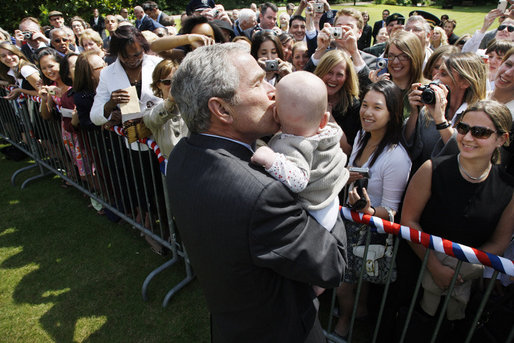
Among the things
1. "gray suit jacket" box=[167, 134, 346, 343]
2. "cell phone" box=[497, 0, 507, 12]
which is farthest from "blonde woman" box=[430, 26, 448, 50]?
"gray suit jacket" box=[167, 134, 346, 343]

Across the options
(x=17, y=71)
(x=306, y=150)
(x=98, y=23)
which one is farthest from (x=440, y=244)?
(x=98, y=23)

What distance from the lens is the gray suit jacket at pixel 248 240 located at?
127 centimetres

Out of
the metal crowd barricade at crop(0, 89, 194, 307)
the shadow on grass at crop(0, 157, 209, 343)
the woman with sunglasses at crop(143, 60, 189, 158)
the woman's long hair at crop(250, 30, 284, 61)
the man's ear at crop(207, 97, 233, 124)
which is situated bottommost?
the shadow on grass at crop(0, 157, 209, 343)

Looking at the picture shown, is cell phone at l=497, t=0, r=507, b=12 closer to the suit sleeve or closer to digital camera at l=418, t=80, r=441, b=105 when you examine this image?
digital camera at l=418, t=80, r=441, b=105

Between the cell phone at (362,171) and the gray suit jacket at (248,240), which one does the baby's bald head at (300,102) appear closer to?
the gray suit jacket at (248,240)

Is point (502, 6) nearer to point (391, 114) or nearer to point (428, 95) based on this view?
point (428, 95)

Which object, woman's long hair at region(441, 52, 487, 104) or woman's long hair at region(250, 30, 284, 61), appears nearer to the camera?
woman's long hair at region(441, 52, 487, 104)

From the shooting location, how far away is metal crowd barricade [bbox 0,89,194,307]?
374cm

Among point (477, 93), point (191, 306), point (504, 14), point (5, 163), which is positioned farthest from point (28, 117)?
point (504, 14)

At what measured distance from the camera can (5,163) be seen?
6.90m

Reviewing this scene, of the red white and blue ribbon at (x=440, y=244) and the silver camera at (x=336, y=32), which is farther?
the silver camera at (x=336, y=32)

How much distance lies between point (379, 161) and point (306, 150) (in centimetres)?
155

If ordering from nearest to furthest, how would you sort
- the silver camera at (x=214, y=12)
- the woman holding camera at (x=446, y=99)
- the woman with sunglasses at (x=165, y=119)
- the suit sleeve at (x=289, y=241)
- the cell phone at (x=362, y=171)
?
1. the suit sleeve at (x=289, y=241)
2. the cell phone at (x=362, y=171)
3. the woman holding camera at (x=446, y=99)
4. the woman with sunglasses at (x=165, y=119)
5. the silver camera at (x=214, y=12)

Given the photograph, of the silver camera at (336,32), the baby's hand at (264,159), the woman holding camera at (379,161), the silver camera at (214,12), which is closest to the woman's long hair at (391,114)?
the woman holding camera at (379,161)
